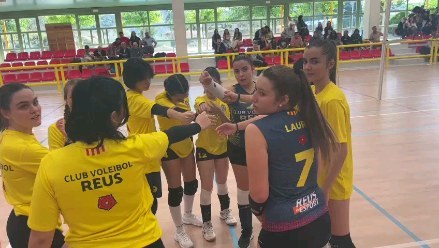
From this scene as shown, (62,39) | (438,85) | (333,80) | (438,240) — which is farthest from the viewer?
(62,39)

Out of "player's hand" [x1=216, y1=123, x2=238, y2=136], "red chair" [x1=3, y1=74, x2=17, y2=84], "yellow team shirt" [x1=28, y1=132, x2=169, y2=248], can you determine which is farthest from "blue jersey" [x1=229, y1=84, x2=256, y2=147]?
"red chair" [x1=3, y1=74, x2=17, y2=84]

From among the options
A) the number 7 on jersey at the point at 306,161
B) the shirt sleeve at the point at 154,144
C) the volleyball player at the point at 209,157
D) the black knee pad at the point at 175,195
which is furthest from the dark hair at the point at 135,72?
the number 7 on jersey at the point at 306,161

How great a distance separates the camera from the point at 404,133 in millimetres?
6305

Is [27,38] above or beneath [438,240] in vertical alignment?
above

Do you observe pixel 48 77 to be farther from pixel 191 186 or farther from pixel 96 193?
pixel 96 193

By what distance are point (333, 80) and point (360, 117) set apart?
19.0ft

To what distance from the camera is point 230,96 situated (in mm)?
2941

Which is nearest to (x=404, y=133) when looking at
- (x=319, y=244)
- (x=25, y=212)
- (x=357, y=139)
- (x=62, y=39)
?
(x=357, y=139)

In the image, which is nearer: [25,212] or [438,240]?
[25,212]

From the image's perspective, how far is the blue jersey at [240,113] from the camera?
2961 mm

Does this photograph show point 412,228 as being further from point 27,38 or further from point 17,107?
point 27,38

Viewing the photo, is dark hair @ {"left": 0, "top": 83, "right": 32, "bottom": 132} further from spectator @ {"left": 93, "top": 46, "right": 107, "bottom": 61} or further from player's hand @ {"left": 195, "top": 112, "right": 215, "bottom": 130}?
spectator @ {"left": 93, "top": 46, "right": 107, "bottom": 61}

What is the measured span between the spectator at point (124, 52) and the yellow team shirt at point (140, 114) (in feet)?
40.4

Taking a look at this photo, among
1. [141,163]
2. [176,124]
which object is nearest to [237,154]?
[176,124]
